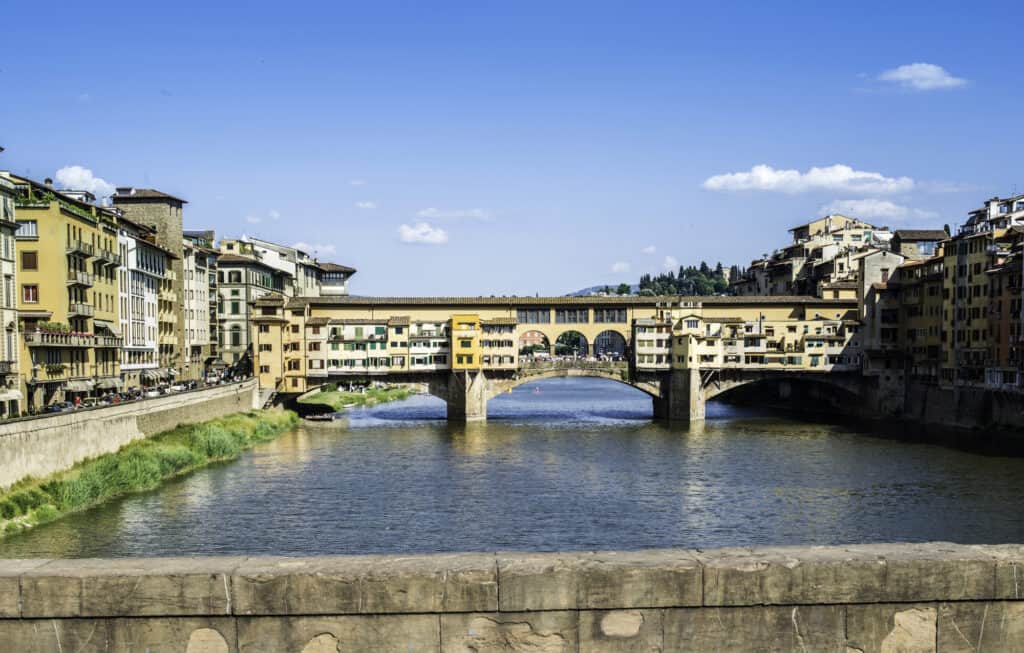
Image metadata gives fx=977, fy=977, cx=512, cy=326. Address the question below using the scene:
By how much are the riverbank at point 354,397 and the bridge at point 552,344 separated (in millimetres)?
9743

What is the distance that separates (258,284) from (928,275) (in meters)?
63.4

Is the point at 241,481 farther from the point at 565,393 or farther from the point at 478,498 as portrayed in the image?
the point at 565,393

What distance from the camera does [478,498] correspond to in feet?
138

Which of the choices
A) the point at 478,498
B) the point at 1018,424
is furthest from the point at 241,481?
the point at 1018,424

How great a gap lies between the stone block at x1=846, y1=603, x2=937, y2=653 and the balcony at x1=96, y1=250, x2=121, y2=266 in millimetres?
58523

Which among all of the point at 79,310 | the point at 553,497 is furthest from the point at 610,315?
the point at 553,497

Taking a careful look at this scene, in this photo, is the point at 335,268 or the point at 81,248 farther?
the point at 335,268

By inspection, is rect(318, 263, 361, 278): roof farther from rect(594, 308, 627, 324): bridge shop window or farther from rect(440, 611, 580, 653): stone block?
rect(440, 611, 580, 653): stone block

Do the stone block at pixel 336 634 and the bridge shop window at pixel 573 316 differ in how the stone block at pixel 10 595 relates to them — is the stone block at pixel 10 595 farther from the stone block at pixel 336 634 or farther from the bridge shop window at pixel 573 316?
the bridge shop window at pixel 573 316

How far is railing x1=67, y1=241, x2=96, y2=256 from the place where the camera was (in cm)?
5403

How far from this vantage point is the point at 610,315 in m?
88.2

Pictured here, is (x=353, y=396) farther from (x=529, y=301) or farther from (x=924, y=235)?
(x=924, y=235)

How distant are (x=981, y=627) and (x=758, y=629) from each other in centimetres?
161

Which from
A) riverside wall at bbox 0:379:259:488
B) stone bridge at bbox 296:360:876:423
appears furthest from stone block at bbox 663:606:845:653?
stone bridge at bbox 296:360:876:423
